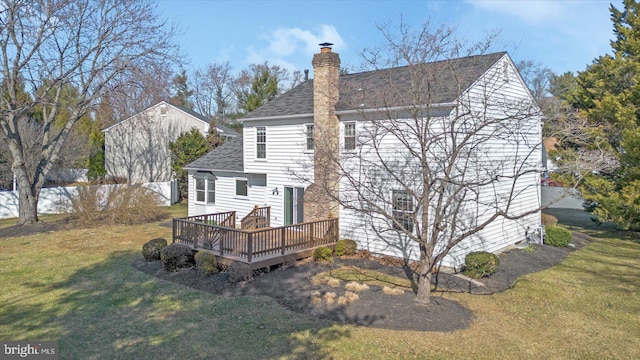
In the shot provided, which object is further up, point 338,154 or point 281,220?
point 338,154

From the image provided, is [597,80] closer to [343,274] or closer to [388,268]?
[388,268]

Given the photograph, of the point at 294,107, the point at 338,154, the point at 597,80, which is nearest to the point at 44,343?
the point at 338,154

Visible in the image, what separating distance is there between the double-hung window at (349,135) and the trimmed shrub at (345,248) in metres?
3.33

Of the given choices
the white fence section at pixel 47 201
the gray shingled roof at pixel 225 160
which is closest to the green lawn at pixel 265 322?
the gray shingled roof at pixel 225 160

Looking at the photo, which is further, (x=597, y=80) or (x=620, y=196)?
(x=597, y=80)

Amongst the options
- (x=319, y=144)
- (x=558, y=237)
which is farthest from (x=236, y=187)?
(x=558, y=237)

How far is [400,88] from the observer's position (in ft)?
44.5

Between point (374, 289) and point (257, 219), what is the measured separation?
734 centimetres

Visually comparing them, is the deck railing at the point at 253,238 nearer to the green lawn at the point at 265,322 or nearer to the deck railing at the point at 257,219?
the green lawn at the point at 265,322

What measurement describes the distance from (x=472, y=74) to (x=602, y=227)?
1448 centimetres

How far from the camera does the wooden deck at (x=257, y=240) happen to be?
11.7m

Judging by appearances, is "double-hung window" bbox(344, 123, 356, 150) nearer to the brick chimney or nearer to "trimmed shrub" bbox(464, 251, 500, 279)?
the brick chimney

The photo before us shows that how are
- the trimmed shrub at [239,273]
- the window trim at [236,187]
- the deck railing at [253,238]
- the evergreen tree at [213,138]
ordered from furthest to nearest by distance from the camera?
the evergreen tree at [213,138]
the window trim at [236,187]
the deck railing at [253,238]
the trimmed shrub at [239,273]

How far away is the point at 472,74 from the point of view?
12.8 metres
